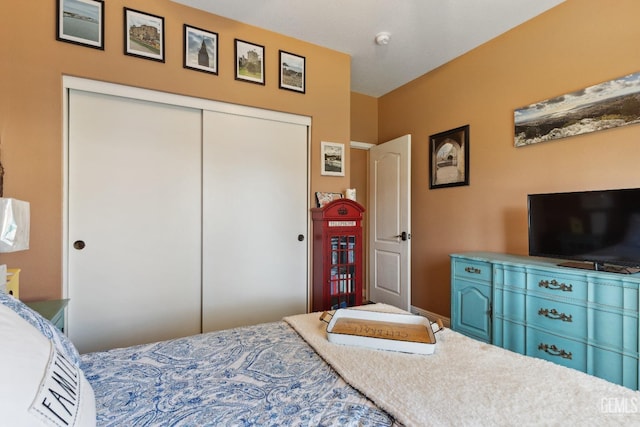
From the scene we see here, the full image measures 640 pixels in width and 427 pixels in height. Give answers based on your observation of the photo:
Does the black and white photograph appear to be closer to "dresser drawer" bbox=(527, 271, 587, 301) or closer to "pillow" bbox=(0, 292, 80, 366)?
"dresser drawer" bbox=(527, 271, 587, 301)

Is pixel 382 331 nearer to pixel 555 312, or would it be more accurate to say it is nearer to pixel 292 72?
pixel 555 312

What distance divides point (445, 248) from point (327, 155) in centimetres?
158

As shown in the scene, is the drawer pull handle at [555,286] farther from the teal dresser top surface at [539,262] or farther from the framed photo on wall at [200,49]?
the framed photo on wall at [200,49]

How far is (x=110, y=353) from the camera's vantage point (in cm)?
110

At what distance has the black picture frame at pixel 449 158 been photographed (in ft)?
9.37

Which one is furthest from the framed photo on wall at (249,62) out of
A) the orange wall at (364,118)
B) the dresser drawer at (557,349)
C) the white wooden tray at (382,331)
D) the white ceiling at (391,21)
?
the dresser drawer at (557,349)

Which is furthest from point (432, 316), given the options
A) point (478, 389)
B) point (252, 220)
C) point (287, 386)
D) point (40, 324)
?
point (40, 324)

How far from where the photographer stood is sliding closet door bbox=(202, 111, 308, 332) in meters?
2.36

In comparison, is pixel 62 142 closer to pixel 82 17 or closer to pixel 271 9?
pixel 82 17

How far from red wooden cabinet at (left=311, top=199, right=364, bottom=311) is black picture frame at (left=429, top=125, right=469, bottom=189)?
107 cm

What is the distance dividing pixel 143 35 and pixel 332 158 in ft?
5.76

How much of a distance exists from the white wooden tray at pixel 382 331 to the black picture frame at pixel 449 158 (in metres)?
2.02

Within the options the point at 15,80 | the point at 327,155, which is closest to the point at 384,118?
the point at 327,155

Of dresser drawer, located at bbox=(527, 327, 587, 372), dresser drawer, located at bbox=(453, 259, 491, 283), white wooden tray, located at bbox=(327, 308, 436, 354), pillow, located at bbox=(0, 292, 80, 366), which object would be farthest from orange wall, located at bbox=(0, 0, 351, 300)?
dresser drawer, located at bbox=(527, 327, 587, 372)
